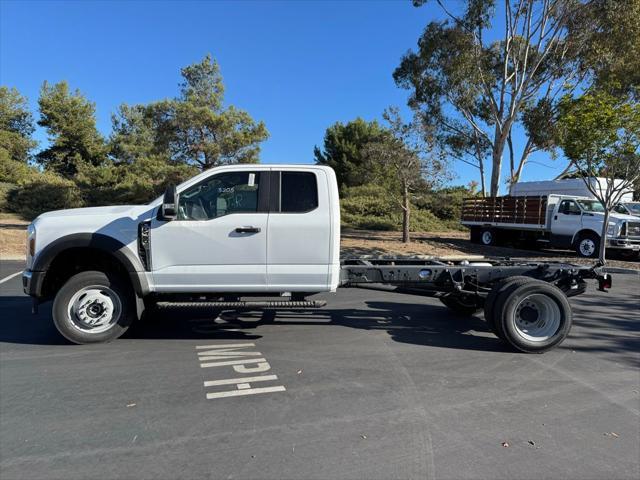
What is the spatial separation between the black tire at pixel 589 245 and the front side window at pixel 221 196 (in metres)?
15.7

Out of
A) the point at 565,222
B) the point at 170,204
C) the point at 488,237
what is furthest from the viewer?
the point at 488,237

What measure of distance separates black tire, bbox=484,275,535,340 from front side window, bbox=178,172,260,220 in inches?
117

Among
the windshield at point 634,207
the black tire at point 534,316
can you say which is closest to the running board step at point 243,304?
the black tire at point 534,316

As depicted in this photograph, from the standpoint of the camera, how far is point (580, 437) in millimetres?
3434

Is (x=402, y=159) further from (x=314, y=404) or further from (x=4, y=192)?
(x=4, y=192)

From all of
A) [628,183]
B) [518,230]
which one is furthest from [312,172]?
[518,230]

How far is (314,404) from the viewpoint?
12.8 feet

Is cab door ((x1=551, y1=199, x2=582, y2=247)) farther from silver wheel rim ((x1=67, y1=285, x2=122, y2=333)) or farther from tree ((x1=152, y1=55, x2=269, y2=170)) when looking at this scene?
silver wheel rim ((x1=67, y1=285, x2=122, y2=333))

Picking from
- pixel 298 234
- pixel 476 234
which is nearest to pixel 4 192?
pixel 476 234

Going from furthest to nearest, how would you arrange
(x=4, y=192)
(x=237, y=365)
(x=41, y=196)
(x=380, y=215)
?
(x=380, y=215)
(x=41, y=196)
(x=4, y=192)
(x=237, y=365)

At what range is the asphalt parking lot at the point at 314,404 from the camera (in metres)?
3.03

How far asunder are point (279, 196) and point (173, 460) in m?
3.10

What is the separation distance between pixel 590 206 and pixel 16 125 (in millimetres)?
46435

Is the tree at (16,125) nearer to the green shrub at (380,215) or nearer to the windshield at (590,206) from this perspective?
the green shrub at (380,215)
